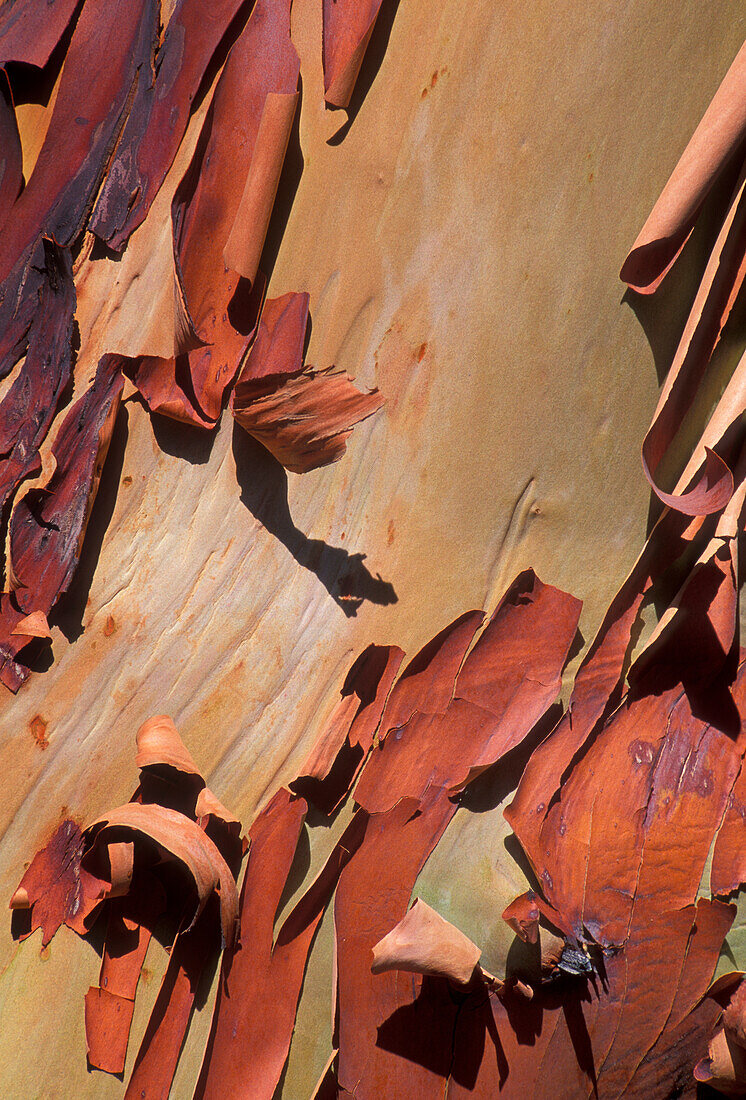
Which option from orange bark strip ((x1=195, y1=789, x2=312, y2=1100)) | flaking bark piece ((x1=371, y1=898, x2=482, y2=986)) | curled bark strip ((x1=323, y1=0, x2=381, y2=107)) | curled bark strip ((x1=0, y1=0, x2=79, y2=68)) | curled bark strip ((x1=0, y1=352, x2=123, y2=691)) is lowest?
orange bark strip ((x1=195, y1=789, x2=312, y2=1100))

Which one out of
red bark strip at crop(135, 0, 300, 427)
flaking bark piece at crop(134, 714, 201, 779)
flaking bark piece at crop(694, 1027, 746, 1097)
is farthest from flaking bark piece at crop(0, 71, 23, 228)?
flaking bark piece at crop(694, 1027, 746, 1097)

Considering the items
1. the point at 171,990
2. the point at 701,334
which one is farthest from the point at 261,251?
the point at 171,990

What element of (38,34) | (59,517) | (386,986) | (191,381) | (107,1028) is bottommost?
(107,1028)

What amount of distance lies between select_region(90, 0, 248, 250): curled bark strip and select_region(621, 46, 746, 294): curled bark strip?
45cm

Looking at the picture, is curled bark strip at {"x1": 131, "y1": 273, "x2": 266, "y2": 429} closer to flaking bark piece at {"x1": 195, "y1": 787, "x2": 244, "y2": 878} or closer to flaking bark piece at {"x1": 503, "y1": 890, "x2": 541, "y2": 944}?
flaking bark piece at {"x1": 195, "y1": 787, "x2": 244, "y2": 878}

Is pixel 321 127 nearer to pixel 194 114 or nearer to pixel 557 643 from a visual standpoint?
pixel 194 114

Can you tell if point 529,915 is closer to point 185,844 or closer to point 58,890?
point 185,844

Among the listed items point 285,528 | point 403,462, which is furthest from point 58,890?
point 403,462

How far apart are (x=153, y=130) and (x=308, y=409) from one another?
334 mm

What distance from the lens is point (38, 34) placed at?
755 mm

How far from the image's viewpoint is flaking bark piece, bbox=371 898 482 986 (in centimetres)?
58

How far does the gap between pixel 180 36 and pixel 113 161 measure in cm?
14

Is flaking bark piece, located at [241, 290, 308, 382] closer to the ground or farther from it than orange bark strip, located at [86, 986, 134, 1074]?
farther from it

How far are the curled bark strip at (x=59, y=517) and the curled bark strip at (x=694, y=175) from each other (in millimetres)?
493
